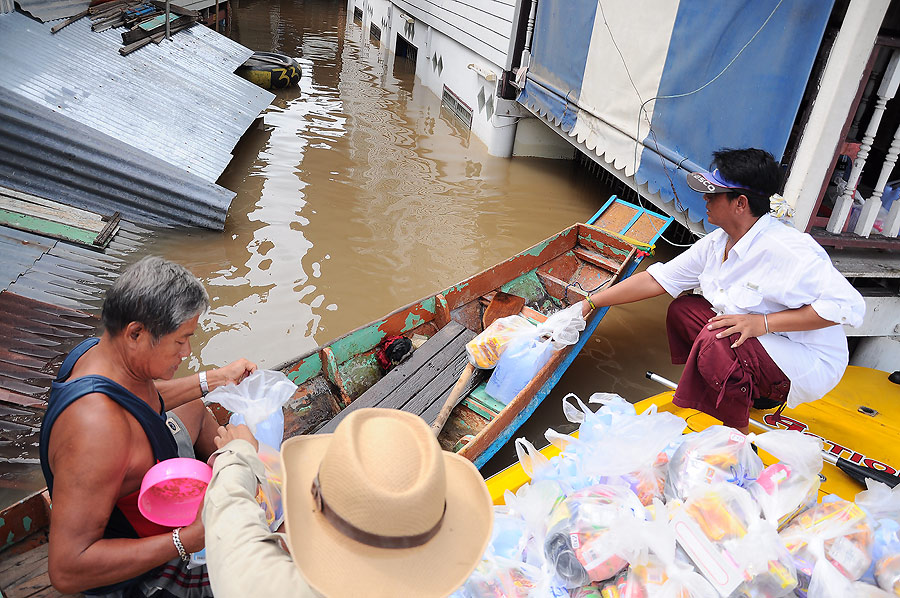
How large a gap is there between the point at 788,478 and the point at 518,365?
168 cm

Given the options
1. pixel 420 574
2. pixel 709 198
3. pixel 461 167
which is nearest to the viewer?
pixel 420 574

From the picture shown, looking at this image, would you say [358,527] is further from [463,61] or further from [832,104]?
[463,61]

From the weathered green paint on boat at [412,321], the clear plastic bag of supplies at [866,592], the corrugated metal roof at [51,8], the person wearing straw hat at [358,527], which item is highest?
the corrugated metal roof at [51,8]

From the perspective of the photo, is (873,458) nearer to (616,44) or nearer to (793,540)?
(793,540)

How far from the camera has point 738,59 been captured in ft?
15.4

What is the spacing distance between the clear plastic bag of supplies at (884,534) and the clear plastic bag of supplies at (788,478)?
0.61 feet

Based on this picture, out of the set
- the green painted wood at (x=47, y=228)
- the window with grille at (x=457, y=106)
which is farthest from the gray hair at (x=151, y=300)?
the window with grille at (x=457, y=106)

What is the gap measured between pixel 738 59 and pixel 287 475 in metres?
4.97

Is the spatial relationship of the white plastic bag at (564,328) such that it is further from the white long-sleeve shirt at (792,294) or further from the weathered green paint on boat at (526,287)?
the weathered green paint on boat at (526,287)

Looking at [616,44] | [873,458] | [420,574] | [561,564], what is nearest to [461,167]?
[616,44]

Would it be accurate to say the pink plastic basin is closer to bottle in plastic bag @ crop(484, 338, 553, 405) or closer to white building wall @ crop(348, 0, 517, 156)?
bottle in plastic bag @ crop(484, 338, 553, 405)

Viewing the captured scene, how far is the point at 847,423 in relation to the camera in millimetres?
3631

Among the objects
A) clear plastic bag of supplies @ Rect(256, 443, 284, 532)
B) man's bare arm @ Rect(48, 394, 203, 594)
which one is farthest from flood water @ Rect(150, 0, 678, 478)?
man's bare arm @ Rect(48, 394, 203, 594)

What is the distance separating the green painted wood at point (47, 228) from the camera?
15.2 feet
